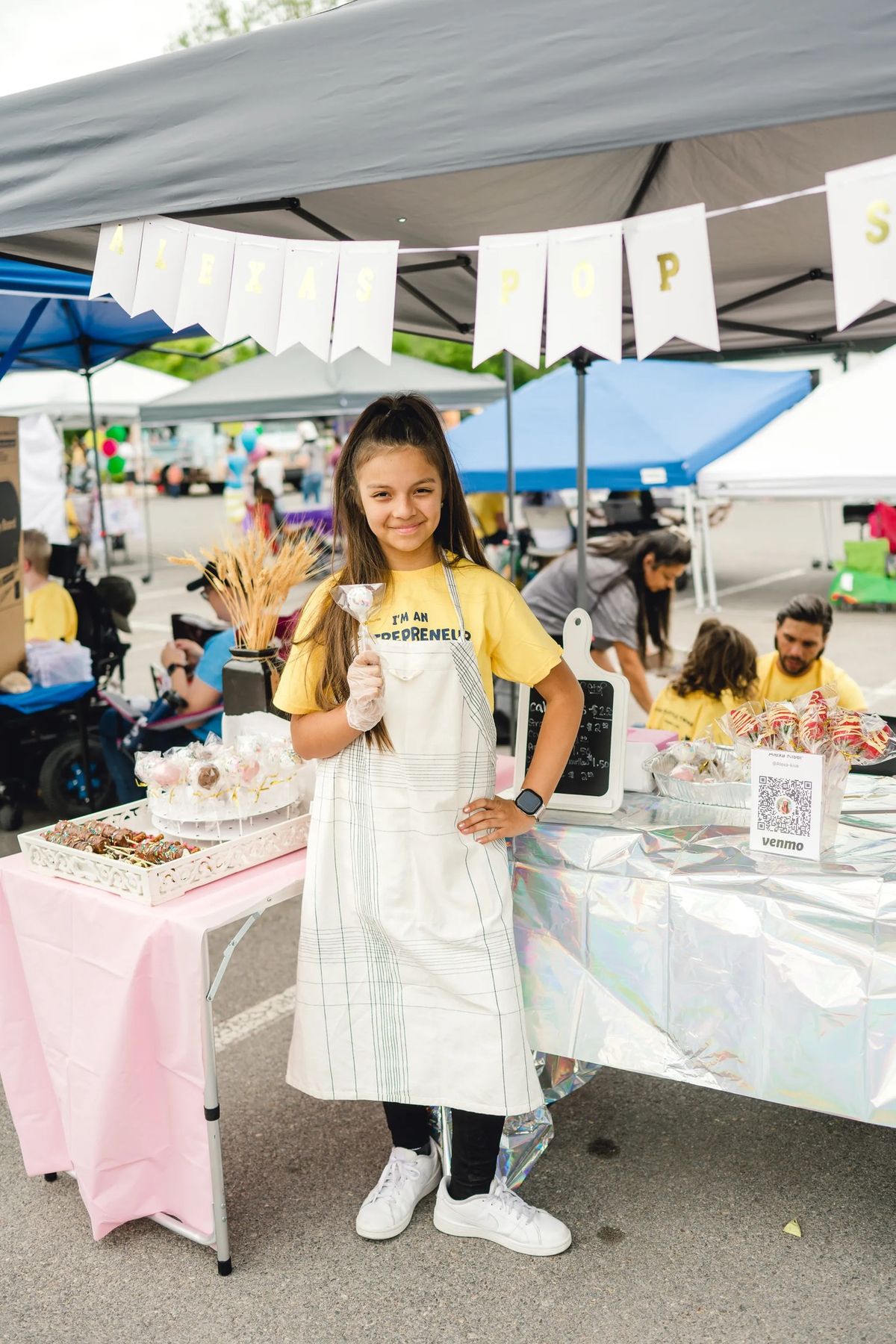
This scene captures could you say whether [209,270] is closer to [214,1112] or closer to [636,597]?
[214,1112]

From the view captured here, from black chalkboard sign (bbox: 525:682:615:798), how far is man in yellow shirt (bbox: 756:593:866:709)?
5.08 ft

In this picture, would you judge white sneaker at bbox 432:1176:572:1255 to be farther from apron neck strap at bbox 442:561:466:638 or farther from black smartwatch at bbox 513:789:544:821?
apron neck strap at bbox 442:561:466:638

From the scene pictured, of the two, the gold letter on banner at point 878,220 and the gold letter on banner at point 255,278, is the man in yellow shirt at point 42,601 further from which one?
the gold letter on banner at point 878,220

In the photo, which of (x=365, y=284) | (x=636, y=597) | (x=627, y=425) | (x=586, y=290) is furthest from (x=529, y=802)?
(x=627, y=425)

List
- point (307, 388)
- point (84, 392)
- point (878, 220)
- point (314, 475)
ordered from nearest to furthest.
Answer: point (878, 220), point (307, 388), point (84, 392), point (314, 475)

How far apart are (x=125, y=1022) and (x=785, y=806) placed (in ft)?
4.42

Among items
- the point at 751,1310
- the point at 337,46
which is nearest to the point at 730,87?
the point at 337,46

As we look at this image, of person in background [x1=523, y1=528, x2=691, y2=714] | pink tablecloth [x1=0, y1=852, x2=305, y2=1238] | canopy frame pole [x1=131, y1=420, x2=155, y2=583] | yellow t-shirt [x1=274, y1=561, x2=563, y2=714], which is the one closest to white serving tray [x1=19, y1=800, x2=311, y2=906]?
pink tablecloth [x1=0, y1=852, x2=305, y2=1238]

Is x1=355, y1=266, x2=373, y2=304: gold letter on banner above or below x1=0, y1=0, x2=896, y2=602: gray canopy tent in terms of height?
below

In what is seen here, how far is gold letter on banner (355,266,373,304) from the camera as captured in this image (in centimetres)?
211

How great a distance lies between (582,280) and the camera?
1932mm

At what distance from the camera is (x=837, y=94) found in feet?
5.07

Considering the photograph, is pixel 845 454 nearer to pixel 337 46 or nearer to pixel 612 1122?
pixel 612 1122

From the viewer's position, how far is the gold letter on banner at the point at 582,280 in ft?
6.31
